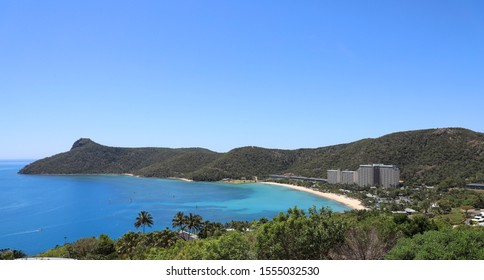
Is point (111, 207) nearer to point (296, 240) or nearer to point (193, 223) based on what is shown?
point (193, 223)

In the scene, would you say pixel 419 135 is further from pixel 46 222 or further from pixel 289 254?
pixel 289 254

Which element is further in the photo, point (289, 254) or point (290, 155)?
point (290, 155)

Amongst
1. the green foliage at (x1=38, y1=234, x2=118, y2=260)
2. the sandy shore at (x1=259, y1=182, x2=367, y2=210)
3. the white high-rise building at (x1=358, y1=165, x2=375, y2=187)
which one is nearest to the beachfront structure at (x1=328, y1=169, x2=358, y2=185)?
the white high-rise building at (x1=358, y1=165, x2=375, y2=187)

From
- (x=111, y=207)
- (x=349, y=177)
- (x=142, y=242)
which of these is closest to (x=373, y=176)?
(x=349, y=177)

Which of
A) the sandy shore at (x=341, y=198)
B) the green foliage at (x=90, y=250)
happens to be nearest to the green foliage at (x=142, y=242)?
the green foliage at (x=90, y=250)

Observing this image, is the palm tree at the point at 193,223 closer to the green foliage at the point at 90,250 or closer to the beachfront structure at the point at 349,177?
the green foliage at the point at 90,250

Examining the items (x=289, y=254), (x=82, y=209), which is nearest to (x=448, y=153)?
(x=82, y=209)

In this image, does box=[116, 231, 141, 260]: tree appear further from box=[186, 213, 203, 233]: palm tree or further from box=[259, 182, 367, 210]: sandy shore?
box=[259, 182, 367, 210]: sandy shore
